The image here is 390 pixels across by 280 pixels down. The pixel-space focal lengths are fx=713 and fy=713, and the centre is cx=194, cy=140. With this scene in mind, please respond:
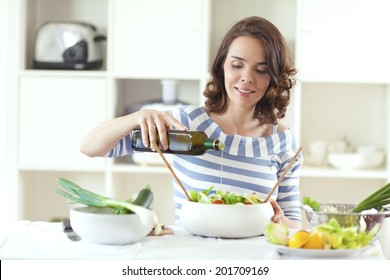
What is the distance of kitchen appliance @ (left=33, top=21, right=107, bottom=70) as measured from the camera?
2121 millimetres

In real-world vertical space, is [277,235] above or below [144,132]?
below

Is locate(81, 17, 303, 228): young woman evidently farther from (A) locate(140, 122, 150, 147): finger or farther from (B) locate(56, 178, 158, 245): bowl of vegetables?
(B) locate(56, 178, 158, 245): bowl of vegetables

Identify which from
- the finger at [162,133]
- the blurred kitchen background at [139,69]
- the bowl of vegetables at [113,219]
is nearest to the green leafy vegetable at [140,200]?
the bowl of vegetables at [113,219]

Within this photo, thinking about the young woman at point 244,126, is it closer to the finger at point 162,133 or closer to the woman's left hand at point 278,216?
the woman's left hand at point 278,216

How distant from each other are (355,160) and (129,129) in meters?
1.23

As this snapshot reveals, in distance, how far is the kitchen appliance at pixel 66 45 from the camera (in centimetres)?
212

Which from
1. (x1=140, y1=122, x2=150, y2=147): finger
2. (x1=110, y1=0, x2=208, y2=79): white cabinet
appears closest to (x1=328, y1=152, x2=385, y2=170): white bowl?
(x1=110, y1=0, x2=208, y2=79): white cabinet

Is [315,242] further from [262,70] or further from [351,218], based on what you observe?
[262,70]

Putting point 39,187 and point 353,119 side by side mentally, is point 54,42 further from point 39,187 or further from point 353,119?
→ point 353,119

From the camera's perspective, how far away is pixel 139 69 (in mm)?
2139

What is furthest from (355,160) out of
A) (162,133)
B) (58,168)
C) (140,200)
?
(140,200)

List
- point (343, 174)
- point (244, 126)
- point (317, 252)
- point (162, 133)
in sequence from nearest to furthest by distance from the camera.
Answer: point (317, 252), point (162, 133), point (244, 126), point (343, 174)

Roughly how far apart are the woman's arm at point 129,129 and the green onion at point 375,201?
0.26 m

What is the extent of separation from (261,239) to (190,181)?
1.11 feet
